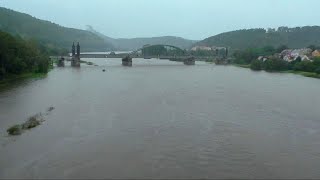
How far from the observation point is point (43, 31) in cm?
8031

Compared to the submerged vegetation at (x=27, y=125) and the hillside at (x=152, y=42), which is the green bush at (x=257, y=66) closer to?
the submerged vegetation at (x=27, y=125)

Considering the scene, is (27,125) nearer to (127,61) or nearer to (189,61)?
(127,61)

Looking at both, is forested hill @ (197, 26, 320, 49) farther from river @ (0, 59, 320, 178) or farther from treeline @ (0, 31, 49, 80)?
river @ (0, 59, 320, 178)

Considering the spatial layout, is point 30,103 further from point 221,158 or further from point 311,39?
point 311,39

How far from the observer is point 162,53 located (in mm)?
57844

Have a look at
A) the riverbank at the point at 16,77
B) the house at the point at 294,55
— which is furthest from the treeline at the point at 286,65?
the riverbank at the point at 16,77

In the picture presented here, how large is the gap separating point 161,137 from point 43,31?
243 feet

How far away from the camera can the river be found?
777cm

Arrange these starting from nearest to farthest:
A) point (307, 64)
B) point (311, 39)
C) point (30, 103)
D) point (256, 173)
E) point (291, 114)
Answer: point (256, 173) → point (291, 114) → point (30, 103) → point (307, 64) → point (311, 39)

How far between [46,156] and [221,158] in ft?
10.6

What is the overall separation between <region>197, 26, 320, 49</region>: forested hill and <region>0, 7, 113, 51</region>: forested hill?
28539mm

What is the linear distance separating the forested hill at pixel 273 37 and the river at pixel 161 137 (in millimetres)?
59457

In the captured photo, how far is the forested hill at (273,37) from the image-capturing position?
76500 millimetres

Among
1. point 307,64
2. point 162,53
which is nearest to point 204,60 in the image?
point 162,53
